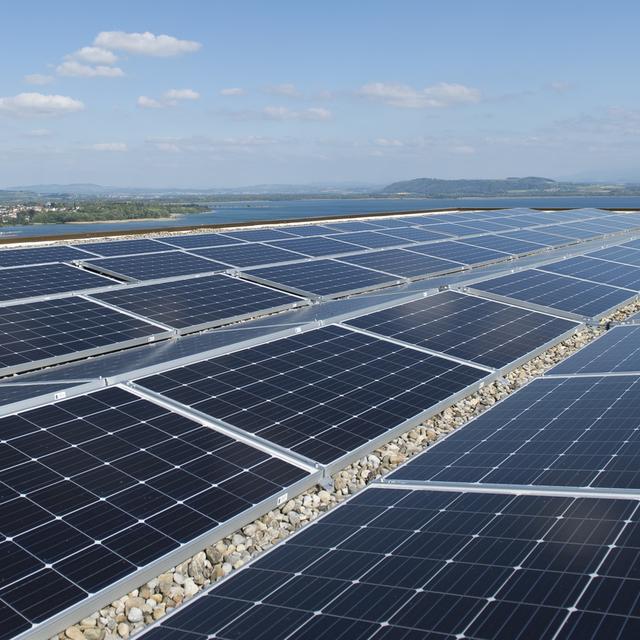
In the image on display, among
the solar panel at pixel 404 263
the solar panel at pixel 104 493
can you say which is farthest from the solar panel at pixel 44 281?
the solar panel at pixel 404 263

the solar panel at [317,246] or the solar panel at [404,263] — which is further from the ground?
the solar panel at [317,246]

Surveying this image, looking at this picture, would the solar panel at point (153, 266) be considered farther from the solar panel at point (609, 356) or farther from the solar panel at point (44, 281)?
the solar panel at point (609, 356)

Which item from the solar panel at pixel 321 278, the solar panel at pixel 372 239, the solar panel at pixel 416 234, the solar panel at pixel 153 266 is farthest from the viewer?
the solar panel at pixel 416 234

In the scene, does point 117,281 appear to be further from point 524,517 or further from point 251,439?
point 524,517

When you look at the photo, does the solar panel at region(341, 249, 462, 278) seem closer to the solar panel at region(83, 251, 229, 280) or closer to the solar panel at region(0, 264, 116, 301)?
the solar panel at region(83, 251, 229, 280)

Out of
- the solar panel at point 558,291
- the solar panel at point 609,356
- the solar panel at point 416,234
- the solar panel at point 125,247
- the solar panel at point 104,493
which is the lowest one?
the solar panel at point 104,493

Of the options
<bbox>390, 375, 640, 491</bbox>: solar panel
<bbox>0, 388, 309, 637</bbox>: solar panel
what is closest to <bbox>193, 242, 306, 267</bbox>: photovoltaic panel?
<bbox>0, 388, 309, 637</bbox>: solar panel
